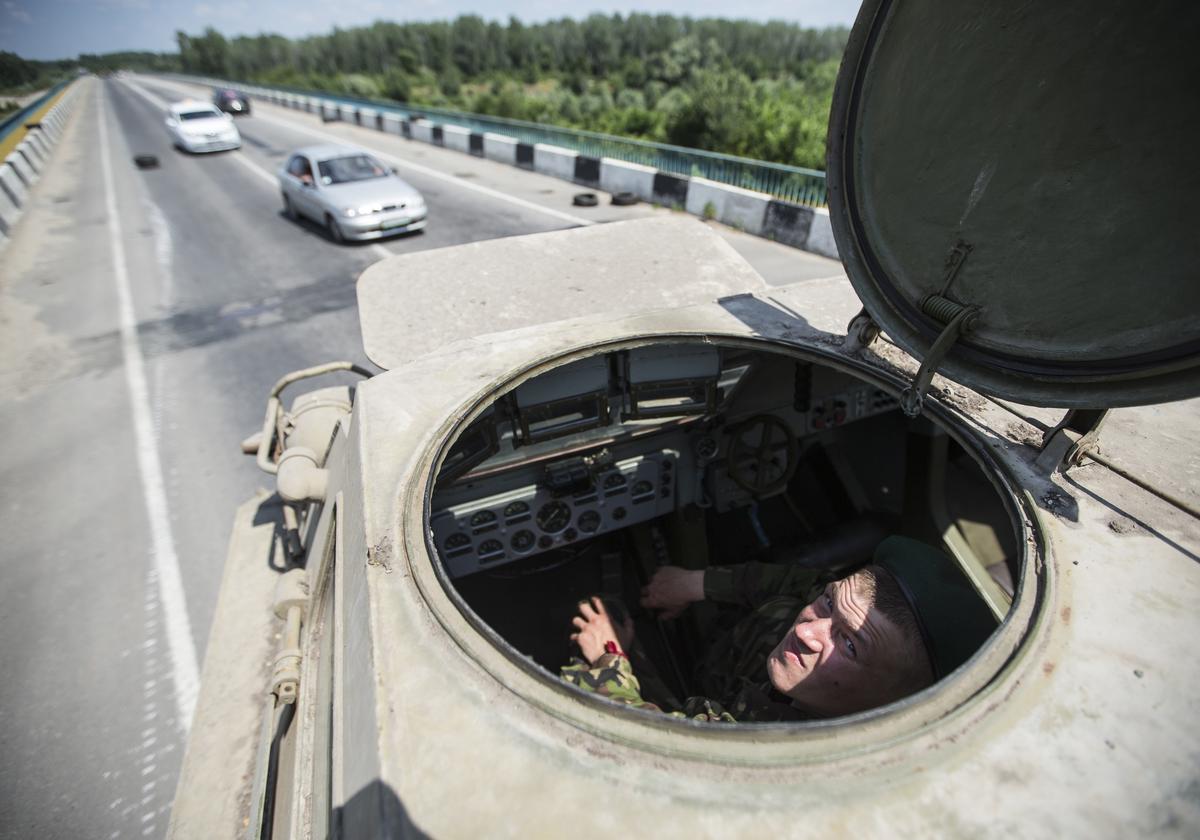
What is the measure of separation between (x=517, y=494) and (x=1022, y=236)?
2749 mm

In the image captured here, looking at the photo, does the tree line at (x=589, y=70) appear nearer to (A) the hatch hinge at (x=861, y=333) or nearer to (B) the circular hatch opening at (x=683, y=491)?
(B) the circular hatch opening at (x=683, y=491)

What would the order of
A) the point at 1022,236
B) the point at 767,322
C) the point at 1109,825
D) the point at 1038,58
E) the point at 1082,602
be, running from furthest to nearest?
1. the point at 767,322
2. the point at 1022,236
3. the point at 1038,58
4. the point at 1082,602
5. the point at 1109,825

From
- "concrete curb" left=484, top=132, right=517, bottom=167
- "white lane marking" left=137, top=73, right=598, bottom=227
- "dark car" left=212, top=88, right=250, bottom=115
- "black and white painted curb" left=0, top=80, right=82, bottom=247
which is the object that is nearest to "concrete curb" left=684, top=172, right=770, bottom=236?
"white lane marking" left=137, top=73, right=598, bottom=227

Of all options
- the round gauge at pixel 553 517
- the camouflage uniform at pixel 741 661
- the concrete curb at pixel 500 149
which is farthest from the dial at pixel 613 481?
the concrete curb at pixel 500 149

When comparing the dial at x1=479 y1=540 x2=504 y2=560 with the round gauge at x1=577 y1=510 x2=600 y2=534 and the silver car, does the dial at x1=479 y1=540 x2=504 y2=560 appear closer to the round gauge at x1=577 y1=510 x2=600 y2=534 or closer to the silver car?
the round gauge at x1=577 y1=510 x2=600 y2=534

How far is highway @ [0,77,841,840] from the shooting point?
3.60m

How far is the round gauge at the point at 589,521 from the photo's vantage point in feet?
12.9

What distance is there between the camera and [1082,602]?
154 centimetres

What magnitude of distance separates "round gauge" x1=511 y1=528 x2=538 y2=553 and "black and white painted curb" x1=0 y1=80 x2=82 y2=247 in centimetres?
1601

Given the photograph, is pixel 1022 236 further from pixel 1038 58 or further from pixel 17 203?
pixel 17 203

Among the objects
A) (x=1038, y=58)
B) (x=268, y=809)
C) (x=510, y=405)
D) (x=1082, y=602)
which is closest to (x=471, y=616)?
(x=268, y=809)

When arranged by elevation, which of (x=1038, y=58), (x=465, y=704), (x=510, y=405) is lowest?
(x=510, y=405)

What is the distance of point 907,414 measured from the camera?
91.9 inches

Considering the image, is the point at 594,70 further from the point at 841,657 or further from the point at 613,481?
the point at 841,657
